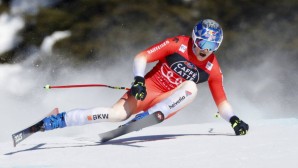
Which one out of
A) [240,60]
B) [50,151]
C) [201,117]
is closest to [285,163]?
[50,151]

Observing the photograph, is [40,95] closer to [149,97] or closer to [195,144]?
[149,97]

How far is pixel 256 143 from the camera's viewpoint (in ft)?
13.6

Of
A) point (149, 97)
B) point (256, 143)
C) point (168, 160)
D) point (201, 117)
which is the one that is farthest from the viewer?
point (201, 117)

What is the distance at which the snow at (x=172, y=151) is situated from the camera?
3.44 m

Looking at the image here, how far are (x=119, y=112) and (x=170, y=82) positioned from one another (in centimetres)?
56

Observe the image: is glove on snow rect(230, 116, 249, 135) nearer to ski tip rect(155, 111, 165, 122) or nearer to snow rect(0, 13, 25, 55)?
ski tip rect(155, 111, 165, 122)

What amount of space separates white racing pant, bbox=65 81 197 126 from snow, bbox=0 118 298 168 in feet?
0.66

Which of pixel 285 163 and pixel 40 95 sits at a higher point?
pixel 40 95

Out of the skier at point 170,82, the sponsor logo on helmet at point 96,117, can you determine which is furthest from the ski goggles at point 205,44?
the sponsor logo on helmet at point 96,117

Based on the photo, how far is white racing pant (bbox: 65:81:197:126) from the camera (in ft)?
15.3

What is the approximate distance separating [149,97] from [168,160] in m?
1.58

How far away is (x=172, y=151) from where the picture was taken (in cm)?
395

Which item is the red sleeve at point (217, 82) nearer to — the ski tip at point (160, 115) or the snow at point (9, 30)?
the ski tip at point (160, 115)

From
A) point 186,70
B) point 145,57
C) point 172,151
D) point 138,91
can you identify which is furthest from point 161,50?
point 172,151
